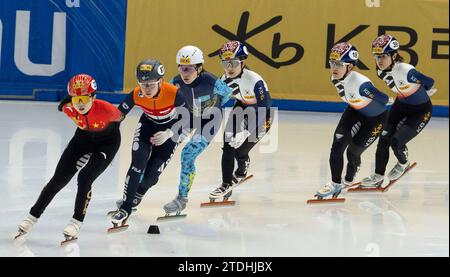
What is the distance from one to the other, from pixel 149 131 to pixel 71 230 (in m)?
1.14

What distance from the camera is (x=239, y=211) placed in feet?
30.2

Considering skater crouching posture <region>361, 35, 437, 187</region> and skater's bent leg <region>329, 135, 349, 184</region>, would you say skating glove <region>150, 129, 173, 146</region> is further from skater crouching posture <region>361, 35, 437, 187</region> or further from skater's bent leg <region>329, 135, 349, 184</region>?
skater crouching posture <region>361, 35, 437, 187</region>

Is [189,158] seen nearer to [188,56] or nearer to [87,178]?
[188,56]

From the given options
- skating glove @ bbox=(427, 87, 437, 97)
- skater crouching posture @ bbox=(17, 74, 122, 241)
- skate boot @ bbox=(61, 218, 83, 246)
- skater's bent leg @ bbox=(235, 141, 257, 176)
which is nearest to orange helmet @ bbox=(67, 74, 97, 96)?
skater crouching posture @ bbox=(17, 74, 122, 241)

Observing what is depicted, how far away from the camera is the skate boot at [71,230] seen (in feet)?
24.6

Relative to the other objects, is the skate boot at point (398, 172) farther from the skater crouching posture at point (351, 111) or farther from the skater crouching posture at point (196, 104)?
the skater crouching posture at point (196, 104)

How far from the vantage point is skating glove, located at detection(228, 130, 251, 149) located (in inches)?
370

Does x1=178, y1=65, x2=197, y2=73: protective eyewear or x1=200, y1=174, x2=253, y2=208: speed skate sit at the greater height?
x1=178, y1=65, x2=197, y2=73: protective eyewear

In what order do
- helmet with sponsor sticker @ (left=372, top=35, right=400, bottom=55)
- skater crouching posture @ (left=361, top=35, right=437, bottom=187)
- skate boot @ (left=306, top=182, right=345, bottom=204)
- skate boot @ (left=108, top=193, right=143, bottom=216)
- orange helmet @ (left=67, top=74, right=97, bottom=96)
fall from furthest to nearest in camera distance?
skater crouching posture @ (left=361, top=35, right=437, bottom=187) < helmet with sponsor sticker @ (left=372, top=35, right=400, bottom=55) < skate boot @ (left=306, top=182, right=345, bottom=204) < skate boot @ (left=108, top=193, right=143, bottom=216) < orange helmet @ (left=67, top=74, right=97, bottom=96)

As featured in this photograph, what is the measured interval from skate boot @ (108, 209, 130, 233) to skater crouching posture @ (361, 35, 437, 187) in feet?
11.1

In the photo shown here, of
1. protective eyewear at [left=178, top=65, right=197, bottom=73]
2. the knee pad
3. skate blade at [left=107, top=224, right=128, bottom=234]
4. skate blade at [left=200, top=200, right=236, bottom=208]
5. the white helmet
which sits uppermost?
the white helmet

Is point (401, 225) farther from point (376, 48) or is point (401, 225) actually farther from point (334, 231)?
point (376, 48)

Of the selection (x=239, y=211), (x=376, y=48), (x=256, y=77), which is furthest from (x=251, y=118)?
(x=376, y=48)

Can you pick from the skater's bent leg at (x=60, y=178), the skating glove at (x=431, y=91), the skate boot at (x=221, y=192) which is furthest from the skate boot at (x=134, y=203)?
the skating glove at (x=431, y=91)
